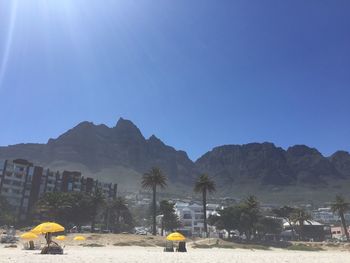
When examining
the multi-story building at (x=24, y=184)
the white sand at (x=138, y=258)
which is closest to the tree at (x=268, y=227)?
the multi-story building at (x=24, y=184)

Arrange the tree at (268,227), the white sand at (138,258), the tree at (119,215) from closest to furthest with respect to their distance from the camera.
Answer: the white sand at (138,258), the tree at (268,227), the tree at (119,215)

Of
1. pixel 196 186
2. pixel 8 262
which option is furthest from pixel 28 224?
pixel 8 262

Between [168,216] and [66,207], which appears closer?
[66,207]

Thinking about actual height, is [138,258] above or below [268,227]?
below

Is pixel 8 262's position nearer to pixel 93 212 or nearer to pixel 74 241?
pixel 74 241

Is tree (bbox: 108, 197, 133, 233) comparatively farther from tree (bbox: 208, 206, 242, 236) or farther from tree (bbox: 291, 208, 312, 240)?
tree (bbox: 291, 208, 312, 240)

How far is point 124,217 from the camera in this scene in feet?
446

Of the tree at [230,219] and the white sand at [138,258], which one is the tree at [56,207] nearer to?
the tree at [230,219]

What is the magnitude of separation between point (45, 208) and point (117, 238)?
121 feet

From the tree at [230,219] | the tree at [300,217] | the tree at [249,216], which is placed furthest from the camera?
the tree at [300,217]

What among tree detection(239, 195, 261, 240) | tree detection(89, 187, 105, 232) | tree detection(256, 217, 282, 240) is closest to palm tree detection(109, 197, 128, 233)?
tree detection(89, 187, 105, 232)

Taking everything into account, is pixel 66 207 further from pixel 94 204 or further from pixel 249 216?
pixel 249 216

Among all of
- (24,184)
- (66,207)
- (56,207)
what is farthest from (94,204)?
(24,184)

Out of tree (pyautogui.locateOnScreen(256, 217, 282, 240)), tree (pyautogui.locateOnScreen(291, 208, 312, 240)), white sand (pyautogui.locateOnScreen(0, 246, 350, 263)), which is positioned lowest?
white sand (pyautogui.locateOnScreen(0, 246, 350, 263))
